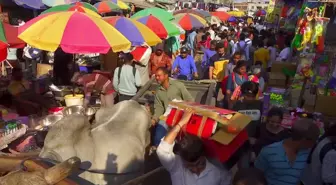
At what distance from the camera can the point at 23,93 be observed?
610cm

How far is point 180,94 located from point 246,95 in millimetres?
929

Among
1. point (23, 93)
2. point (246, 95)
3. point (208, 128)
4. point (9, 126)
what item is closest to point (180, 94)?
point (246, 95)

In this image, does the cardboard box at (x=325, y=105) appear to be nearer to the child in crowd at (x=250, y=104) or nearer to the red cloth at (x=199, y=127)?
the child in crowd at (x=250, y=104)

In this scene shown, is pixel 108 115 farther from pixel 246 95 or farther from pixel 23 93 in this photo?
pixel 23 93

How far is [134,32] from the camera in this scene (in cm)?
673

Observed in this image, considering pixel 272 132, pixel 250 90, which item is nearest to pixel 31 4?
pixel 250 90

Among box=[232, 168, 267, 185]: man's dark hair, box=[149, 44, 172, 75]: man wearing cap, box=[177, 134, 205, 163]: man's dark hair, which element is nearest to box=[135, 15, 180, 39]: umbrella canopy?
box=[149, 44, 172, 75]: man wearing cap

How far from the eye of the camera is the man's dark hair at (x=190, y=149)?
8.83ft

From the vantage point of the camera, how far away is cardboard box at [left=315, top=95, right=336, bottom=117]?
622 cm

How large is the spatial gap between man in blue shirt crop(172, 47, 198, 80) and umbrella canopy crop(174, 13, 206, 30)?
567 cm

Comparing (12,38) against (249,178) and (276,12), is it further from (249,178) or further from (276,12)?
(276,12)

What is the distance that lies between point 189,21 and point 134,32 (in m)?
7.88

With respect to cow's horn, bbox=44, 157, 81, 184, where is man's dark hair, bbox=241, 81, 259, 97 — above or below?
below

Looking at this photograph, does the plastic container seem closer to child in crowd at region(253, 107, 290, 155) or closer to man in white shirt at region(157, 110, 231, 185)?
child in crowd at region(253, 107, 290, 155)
